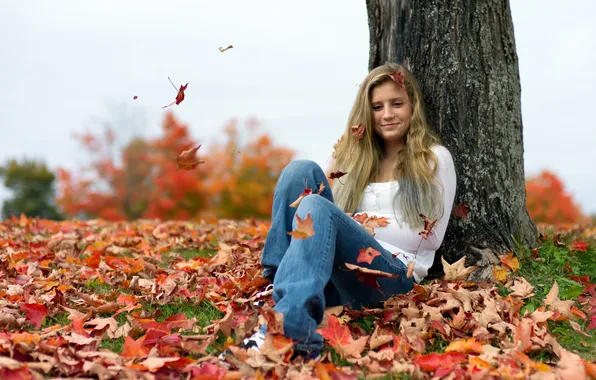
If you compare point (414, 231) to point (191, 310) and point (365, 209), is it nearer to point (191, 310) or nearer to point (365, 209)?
point (365, 209)

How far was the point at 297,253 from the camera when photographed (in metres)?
2.61

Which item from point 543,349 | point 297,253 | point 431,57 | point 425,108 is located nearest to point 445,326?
point 543,349

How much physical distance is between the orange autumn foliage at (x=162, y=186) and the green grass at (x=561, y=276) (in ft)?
68.0

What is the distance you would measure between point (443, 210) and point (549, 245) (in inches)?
54.2

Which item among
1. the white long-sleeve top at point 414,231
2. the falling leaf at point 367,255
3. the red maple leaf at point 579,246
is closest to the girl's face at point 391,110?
the white long-sleeve top at point 414,231

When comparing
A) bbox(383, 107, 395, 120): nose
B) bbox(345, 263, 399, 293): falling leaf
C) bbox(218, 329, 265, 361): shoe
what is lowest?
bbox(218, 329, 265, 361): shoe

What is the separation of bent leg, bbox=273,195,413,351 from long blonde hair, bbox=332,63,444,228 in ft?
1.45

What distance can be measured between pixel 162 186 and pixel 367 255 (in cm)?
2342

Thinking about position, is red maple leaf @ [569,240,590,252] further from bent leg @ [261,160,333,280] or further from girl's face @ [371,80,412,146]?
bent leg @ [261,160,333,280]

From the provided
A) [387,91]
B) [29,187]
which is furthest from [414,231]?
[29,187]

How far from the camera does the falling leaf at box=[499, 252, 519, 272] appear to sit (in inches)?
151

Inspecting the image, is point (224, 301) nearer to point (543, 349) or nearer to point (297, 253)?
point (297, 253)

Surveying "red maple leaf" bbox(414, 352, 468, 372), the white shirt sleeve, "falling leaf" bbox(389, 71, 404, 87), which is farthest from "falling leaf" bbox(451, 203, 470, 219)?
"red maple leaf" bbox(414, 352, 468, 372)

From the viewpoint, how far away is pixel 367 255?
9.30 ft
